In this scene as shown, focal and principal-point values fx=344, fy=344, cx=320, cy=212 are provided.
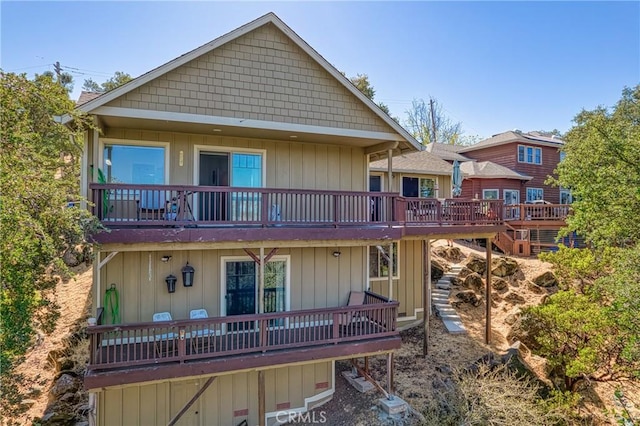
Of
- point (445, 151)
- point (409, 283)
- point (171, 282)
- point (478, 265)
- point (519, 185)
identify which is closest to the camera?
point (171, 282)

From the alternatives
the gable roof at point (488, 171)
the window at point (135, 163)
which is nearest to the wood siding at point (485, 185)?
the gable roof at point (488, 171)

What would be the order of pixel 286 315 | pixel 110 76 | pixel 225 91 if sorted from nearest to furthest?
pixel 286 315 → pixel 225 91 → pixel 110 76

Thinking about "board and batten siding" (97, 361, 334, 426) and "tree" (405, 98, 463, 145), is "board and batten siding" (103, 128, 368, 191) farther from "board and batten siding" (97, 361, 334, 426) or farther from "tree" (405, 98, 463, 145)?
"tree" (405, 98, 463, 145)

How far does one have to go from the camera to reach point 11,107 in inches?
236

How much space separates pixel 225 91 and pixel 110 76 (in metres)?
36.6

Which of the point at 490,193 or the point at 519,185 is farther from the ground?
the point at 519,185

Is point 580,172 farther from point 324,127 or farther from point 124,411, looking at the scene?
point 124,411

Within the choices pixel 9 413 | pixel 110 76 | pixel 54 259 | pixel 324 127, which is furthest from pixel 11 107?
pixel 110 76

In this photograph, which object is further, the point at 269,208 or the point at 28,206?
the point at 269,208

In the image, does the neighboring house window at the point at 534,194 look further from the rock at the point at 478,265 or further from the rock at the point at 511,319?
the rock at the point at 511,319

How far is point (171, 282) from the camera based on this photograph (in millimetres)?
8398

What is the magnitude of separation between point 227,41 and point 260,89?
1.35m

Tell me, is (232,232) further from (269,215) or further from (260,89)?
(260,89)

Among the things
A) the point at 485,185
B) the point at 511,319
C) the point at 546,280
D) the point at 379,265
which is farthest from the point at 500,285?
the point at 485,185
